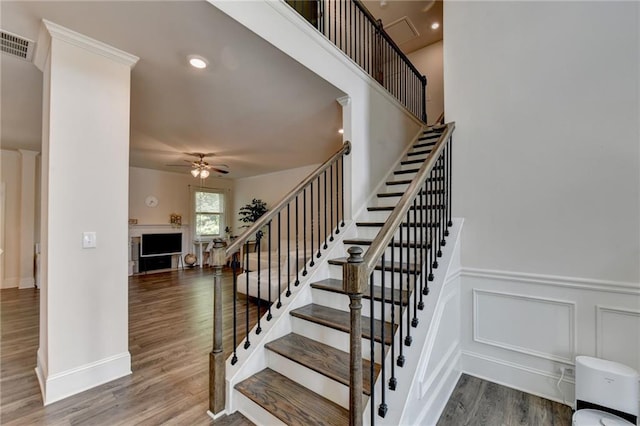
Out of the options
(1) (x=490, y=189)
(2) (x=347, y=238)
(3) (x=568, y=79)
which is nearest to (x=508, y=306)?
(1) (x=490, y=189)

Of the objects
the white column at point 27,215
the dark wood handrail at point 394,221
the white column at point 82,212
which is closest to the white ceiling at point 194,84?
the white column at point 82,212

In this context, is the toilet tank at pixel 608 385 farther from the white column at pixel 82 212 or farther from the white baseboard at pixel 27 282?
the white baseboard at pixel 27 282

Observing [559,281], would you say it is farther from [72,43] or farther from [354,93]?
[72,43]

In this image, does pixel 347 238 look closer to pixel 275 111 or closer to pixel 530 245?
pixel 530 245

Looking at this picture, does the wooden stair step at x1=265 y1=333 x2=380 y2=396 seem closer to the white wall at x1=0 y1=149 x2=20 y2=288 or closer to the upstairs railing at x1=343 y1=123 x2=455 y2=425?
the upstairs railing at x1=343 y1=123 x2=455 y2=425

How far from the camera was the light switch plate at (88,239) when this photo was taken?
2057 millimetres

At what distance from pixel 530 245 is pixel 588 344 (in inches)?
29.5

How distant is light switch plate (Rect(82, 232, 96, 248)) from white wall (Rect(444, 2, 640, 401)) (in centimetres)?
300

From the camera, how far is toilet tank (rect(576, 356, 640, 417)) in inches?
66.7

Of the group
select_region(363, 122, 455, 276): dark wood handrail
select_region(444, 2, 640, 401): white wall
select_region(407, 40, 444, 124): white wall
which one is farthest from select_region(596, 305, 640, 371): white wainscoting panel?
select_region(407, 40, 444, 124): white wall

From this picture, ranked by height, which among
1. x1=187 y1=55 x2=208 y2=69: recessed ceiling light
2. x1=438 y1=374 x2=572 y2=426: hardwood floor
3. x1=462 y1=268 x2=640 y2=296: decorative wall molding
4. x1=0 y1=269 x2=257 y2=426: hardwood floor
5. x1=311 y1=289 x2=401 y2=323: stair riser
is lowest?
x1=438 y1=374 x2=572 y2=426: hardwood floor

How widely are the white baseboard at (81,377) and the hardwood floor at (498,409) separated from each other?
7.80 feet

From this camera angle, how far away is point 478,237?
2.46 meters

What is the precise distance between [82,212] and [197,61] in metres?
1.49
